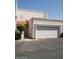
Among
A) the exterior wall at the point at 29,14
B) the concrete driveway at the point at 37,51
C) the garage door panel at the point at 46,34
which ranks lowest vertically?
the concrete driveway at the point at 37,51

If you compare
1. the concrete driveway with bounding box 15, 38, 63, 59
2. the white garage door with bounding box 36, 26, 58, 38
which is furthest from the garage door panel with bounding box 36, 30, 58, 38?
the concrete driveway with bounding box 15, 38, 63, 59

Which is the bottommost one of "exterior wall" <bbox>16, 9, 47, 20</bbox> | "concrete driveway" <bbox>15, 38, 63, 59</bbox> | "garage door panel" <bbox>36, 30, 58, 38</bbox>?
"concrete driveway" <bbox>15, 38, 63, 59</bbox>

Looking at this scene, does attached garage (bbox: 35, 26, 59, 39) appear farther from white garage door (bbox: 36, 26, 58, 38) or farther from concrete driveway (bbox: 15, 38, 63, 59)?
concrete driveway (bbox: 15, 38, 63, 59)

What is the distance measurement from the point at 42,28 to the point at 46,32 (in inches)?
4.1

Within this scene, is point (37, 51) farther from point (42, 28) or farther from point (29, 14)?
A: point (29, 14)

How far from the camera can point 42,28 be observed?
1.66 m

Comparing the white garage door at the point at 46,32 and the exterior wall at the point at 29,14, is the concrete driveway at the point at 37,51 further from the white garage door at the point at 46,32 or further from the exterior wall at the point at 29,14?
the exterior wall at the point at 29,14

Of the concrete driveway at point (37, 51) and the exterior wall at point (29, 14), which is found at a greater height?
the exterior wall at point (29, 14)

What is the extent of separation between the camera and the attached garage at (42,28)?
151cm

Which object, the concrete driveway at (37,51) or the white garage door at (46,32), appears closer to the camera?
the white garage door at (46,32)

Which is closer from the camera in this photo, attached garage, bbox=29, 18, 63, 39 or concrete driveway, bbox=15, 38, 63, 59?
attached garage, bbox=29, 18, 63, 39

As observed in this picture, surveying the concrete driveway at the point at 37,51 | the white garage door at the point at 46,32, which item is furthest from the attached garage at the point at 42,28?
the concrete driveway at the point at 37,51

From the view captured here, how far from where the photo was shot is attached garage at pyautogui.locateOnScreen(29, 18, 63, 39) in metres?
1.51
